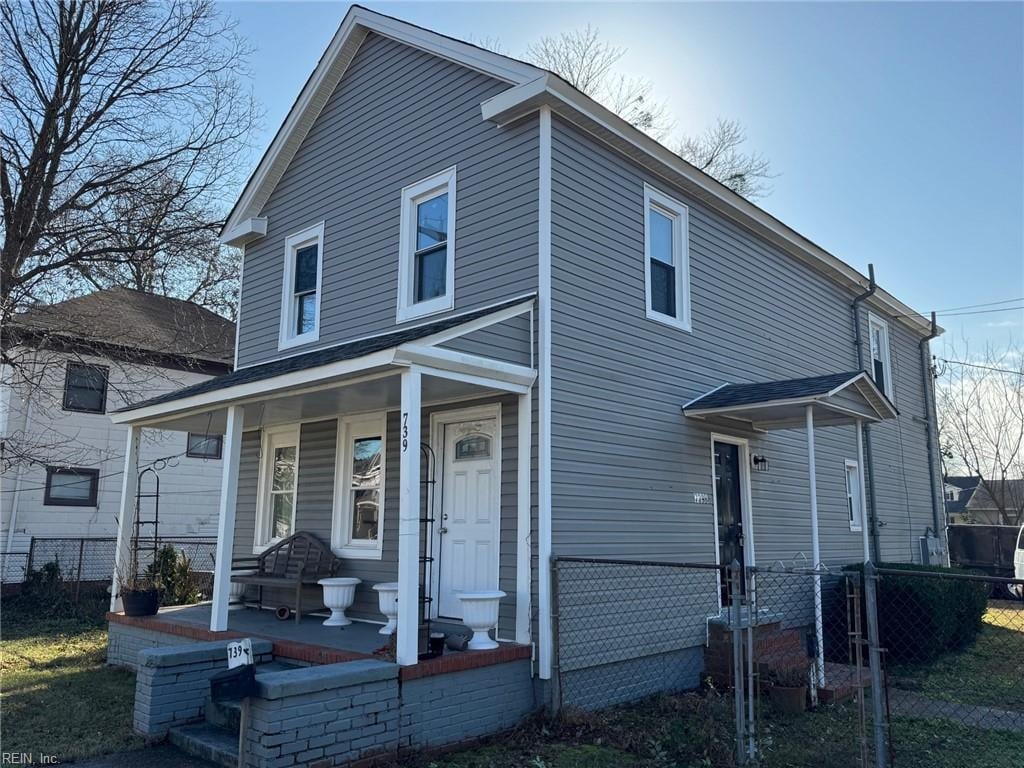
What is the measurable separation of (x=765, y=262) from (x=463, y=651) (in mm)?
7613

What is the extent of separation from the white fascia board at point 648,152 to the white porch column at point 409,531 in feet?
10.7

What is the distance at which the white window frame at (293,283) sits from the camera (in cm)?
1044

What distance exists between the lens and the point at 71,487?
15.4 meters

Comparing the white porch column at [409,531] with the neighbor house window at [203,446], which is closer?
the white porch column at [409,531]

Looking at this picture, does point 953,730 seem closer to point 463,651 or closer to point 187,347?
point 463,651

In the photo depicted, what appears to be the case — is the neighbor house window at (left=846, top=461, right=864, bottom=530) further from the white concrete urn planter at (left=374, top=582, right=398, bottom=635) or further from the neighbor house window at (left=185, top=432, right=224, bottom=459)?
the neighbor house window at (left=185, top=432, right=224, bottom=459)

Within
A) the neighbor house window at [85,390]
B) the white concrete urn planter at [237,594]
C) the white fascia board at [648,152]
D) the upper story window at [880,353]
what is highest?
the white fascia board at [648,152]

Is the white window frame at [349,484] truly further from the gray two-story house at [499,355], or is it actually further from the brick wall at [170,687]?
the brick wall at [170,687]

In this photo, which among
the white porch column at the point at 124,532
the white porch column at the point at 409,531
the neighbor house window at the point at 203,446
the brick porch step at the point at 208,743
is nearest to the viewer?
the brick porch step at the point at 208,743

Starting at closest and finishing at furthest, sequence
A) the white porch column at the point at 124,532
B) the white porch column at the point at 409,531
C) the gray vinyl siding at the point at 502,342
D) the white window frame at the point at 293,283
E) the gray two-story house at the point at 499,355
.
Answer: the white porch column at the point at 409,531 → the gray vinyl siding at the point at 502,342 → the gray two-story house at the point at 499,355 → the white porch column at the point at 124,532 → the white window frame at the point at 293,283

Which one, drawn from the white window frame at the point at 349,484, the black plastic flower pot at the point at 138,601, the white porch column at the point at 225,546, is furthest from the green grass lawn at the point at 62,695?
the white window frame at the point at 349,484

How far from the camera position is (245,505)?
11141 millimetres

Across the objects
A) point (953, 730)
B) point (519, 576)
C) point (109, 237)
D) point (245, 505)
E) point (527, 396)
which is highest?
point (109, 237)

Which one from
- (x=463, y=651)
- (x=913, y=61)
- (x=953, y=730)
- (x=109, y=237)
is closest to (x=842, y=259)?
(x=913, y=61)
